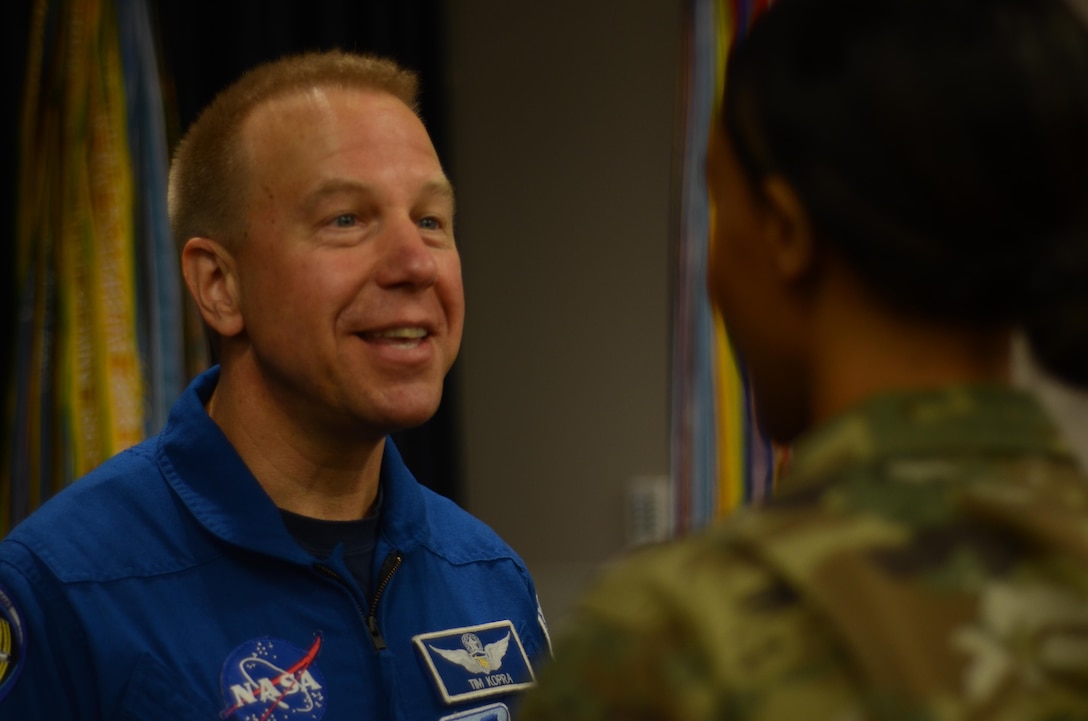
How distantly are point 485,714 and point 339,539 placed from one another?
25 cm

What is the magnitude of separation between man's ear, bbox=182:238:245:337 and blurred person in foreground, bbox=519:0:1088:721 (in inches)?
35.6

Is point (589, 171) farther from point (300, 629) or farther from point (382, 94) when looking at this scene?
point (300, 629)

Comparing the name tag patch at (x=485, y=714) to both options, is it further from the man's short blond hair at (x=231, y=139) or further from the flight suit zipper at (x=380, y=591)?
the man's short blond hair at (x=231, y=139)

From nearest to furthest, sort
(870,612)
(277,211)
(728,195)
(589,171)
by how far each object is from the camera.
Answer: (870,612), (728,195), (277,211), (589,171)

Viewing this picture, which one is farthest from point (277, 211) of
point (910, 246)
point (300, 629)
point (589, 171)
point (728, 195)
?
point (589, 171)

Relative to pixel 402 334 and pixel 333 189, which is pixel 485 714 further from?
pixel 333 189

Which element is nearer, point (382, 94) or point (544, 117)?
point (382, 94)

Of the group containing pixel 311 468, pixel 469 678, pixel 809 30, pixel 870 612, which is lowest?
pixel 469 678

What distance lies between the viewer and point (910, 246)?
636mm

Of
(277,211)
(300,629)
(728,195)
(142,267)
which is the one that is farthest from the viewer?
(142,267)

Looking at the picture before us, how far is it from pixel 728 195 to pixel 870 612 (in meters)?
0.25

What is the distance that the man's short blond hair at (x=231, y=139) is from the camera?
4.80ft

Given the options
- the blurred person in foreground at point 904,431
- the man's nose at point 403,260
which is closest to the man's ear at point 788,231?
the blurred person in foreground at point 904,431

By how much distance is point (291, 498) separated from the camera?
1.42 metres
